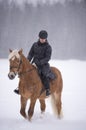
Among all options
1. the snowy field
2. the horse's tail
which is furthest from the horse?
the horse's tail

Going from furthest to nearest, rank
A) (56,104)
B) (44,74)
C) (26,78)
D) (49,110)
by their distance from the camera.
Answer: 1. (49,110)
2. (56,104)
3. (44,74)
4. (26,78)

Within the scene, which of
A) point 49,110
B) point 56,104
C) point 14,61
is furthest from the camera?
point 49,110

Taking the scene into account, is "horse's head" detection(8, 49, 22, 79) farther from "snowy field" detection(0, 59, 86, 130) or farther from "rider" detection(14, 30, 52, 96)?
"snowy field" detection(0, 59, 86, 130)

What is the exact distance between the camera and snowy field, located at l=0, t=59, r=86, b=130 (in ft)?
15.9

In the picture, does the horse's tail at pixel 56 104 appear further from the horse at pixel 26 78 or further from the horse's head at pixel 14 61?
the horse's head at pixel 14 61

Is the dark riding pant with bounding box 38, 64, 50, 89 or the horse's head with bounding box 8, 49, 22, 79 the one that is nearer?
the horse's head with bounding box 8, 49, 22, 79

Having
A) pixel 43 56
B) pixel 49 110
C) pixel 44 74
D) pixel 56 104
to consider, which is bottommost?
pixel 49 110

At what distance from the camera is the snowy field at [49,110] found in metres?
4.86

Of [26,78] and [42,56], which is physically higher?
[42,56]

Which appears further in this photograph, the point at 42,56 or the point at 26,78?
the point at 42,56

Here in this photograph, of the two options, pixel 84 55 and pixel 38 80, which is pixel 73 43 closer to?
pixel 84 55

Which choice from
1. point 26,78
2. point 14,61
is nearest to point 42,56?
point 26,78

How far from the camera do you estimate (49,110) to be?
22.5ft

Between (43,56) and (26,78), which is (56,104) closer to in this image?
(43,56)
